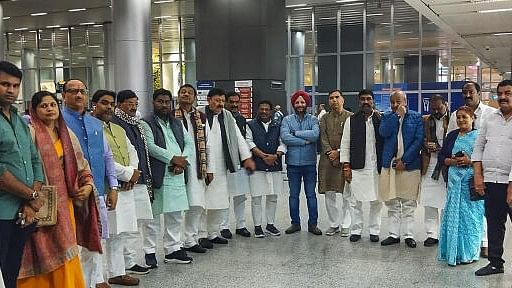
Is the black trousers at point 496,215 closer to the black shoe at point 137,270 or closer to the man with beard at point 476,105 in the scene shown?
the man with beard at point 476,105

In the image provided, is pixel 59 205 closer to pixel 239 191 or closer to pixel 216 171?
pixel 216 171

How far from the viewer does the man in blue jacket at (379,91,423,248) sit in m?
6.30

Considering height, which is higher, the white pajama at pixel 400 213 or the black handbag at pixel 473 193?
the black handbag at pixel 473 193

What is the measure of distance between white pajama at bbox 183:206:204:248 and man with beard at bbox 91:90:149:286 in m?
1.15

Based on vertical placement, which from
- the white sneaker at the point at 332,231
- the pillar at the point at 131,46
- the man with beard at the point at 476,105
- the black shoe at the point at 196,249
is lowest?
the white sneaker at the point at 332,231

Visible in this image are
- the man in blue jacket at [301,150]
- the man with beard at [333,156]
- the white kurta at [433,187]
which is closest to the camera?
the white kurta at [433,187]

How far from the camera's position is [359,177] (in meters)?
6.60

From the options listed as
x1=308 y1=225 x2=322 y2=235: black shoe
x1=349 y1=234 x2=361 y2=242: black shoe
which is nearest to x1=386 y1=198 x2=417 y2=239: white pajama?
x1=349 y1=234 x2=361 y2=242: black shoe

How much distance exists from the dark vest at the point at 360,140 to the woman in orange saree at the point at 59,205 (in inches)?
137

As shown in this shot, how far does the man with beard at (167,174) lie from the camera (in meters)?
5.51

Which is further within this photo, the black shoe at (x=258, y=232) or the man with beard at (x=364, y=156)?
the black shoe at (x=258, y=232)

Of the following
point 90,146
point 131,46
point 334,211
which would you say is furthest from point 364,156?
point 131,46

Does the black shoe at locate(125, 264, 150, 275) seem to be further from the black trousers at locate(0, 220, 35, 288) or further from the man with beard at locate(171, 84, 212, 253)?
the black trousers at locate(0, 220, 35, 288)

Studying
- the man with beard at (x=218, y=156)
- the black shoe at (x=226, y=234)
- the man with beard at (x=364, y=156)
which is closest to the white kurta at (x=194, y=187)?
the man with beard at (x=218, y=156)
